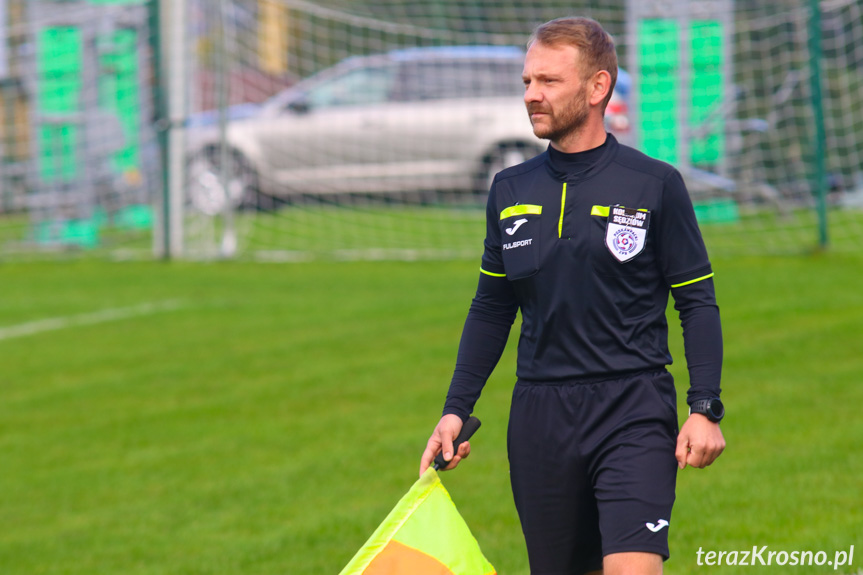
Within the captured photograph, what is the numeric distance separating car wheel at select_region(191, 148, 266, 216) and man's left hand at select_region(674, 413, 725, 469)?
1168 centimetres

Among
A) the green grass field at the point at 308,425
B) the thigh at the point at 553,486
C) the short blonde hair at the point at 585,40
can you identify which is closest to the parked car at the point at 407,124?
the green grass field at the point at 308,425

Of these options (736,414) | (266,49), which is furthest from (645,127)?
(736,414)

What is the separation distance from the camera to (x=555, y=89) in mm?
2910

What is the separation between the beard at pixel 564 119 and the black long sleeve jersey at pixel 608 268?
0.21 ft

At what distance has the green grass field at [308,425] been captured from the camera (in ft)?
16.4

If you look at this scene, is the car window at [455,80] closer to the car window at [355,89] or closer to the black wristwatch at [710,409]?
the car window at [355,89]

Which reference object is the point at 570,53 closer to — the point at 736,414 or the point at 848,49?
the point at 736,414

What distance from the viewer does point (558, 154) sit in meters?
3.00

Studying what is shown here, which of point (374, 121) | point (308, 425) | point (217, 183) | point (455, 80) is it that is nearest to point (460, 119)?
point (455, 80)

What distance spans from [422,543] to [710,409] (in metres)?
0.73

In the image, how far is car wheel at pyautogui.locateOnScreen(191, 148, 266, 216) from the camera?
15086 millimetres

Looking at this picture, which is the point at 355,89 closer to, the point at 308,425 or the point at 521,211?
the point at 308,425

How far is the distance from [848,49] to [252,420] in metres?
9.23

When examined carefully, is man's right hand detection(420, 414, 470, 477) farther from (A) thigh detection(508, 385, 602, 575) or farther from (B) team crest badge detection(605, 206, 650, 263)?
(B) team crest badge detection(605, 206, 650, 263)
